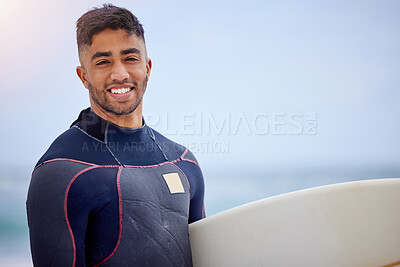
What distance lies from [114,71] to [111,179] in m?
0.32

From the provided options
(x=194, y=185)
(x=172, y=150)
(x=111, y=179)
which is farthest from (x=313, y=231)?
(x=111, y=179)

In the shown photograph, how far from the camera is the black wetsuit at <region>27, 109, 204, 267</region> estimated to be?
1.19 meters

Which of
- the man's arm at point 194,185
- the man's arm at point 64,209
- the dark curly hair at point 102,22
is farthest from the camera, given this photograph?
the man's arm at point 194,185

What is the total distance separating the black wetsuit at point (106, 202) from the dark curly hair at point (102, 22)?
0.23 meters

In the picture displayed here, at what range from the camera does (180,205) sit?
1425 mm

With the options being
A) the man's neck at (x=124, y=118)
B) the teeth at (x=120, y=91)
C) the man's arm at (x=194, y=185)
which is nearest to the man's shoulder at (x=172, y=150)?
the man's arm at (x=194, y=185)

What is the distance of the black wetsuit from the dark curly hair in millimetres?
233

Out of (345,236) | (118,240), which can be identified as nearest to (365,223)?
(345,236)

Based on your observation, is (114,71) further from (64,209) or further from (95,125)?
(64,209)

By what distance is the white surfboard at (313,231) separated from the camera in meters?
1.41

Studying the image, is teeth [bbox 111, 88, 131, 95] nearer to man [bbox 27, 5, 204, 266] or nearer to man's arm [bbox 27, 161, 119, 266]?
man [bbox 27, 5, 204, 266]

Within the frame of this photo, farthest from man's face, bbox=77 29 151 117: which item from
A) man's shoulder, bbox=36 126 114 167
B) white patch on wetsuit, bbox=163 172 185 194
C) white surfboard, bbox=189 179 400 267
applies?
white surfboard, bbox=189 179 400 267

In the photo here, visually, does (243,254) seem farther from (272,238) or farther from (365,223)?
(365,223)

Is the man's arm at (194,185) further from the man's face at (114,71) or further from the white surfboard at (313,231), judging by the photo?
the man's face at (114,71)
